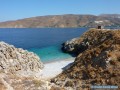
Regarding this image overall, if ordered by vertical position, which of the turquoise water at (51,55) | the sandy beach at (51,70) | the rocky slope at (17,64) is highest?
the rocky slope at (17,64)

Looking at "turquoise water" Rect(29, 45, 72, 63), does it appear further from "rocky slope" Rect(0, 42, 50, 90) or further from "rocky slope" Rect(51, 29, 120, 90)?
"rocky slope" Rect(51, 29, 120, 90)

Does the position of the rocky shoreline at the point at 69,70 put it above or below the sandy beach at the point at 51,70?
above

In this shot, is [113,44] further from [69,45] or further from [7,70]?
[69,45]

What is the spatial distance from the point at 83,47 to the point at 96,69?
36.5 meters

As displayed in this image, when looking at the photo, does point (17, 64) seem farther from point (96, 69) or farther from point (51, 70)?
point (96, 69)

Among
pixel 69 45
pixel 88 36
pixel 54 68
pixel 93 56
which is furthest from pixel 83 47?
pixel 93 56

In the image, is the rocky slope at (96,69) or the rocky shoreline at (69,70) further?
the rocky slope at (96,69)

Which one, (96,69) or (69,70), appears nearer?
(96,69)

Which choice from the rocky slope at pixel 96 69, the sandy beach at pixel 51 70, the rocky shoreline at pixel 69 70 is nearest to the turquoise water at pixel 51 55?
the sandy beach at pixel 51 70

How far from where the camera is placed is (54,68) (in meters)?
60.5

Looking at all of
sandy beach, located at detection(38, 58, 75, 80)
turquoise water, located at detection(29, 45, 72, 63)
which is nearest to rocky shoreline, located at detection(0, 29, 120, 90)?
sandy beach, located at detection(38, 58, 75, 80)

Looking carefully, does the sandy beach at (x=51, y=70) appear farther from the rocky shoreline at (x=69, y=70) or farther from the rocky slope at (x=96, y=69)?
the rocky slope at (x=96, y=69)

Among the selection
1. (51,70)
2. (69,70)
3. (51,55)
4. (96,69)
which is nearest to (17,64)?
(51,70)

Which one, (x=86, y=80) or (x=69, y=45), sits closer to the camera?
(x=86, y=80)
